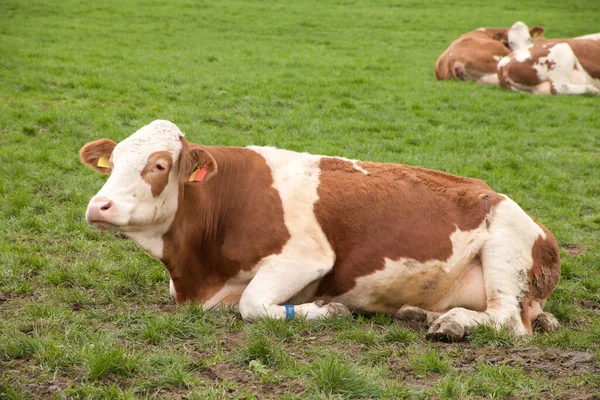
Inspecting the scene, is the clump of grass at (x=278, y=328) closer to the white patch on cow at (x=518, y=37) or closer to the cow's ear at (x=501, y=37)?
the white patch on cow at (x=518, y=37)

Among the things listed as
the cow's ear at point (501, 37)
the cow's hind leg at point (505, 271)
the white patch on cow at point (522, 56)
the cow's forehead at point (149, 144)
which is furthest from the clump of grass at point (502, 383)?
the cow's ear at point (501, 37)

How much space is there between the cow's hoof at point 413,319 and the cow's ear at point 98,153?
105 inches

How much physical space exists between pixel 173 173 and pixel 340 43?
63.2 feet

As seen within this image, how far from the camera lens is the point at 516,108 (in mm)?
16078

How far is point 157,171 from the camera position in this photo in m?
5.89

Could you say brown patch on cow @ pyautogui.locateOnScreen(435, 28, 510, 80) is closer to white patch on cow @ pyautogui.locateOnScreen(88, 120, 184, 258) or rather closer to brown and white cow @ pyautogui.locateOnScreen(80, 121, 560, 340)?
brown and white cow @ pyautogui.locateOnScreen(80, 121, 560, 340)

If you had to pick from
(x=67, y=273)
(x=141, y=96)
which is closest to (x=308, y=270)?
(x=67, y=273)

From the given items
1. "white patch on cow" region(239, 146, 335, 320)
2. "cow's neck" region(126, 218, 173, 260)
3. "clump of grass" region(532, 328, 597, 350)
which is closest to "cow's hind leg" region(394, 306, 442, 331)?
"white patch on cow" region(239, 146, 335, 320)

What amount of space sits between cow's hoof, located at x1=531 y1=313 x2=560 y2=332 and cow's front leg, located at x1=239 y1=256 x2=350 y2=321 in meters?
1.63

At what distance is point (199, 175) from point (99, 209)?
86cm

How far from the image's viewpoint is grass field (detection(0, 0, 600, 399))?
4809 mm

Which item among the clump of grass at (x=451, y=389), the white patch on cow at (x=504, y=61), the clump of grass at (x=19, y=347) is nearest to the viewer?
the clump of grass at (x=451, y=389)

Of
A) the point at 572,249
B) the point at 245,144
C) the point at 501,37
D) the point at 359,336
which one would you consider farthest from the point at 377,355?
the point at 501,37

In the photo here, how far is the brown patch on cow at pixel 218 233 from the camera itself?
6.18 metres
